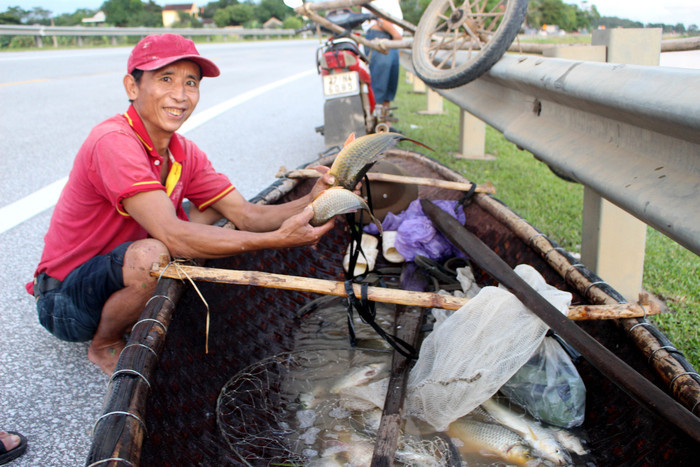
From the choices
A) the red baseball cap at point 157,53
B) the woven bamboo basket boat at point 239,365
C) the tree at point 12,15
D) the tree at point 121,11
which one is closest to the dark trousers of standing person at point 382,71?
the woven bamboo basket boat at point 239,365

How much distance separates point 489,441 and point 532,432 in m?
0.18

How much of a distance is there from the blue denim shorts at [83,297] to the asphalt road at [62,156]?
0.25 meters

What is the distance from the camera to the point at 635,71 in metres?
1.95

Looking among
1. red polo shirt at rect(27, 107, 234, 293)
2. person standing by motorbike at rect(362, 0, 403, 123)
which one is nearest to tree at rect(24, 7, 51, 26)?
person standing by motorbike at rect(362, 0, 403, 123)

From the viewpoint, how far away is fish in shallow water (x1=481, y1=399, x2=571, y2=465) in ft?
7.01

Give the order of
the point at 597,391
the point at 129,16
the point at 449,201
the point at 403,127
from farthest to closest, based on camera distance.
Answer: the point at 129,16 < the point at 403,127 < the point at 449,201 < the point at 597,391

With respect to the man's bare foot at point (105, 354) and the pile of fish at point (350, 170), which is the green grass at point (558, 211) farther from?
the man's bare foot at point (105, 354)

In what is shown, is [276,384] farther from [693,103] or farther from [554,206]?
[554,206]

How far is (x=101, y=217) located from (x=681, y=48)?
13.2 ft

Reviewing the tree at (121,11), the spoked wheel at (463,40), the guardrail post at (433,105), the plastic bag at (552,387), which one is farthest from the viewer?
the tree at (121,11)

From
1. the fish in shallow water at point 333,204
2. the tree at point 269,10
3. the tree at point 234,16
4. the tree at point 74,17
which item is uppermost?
the tree at point 269,10

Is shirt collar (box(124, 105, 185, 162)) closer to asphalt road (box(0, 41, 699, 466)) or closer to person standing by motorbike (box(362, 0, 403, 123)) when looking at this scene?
asphalt road (box(0, 41, 699, 466))

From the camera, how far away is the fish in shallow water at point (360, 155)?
2.33m

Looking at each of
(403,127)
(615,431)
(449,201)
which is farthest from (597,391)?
(403,127)
